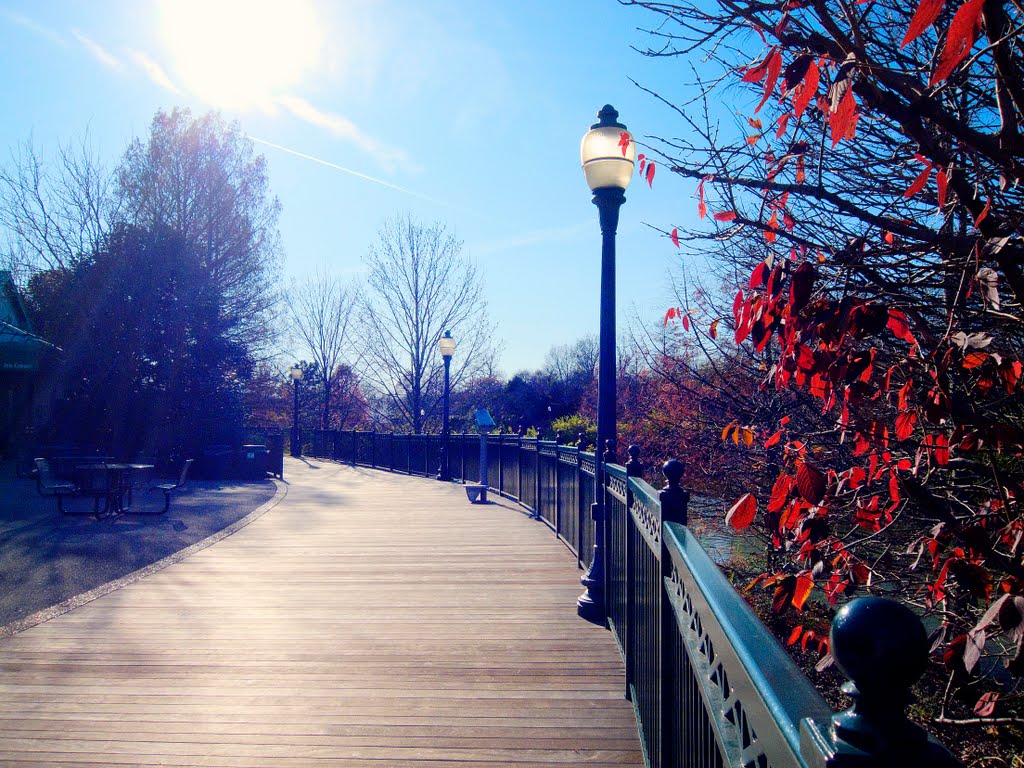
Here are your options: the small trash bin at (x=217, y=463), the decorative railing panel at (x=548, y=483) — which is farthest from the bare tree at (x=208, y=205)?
the decorative railing panel at (x=548, y=483)

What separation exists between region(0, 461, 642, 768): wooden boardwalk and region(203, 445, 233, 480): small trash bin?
15.2m

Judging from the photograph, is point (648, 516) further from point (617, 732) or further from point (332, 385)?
point (332, 385)

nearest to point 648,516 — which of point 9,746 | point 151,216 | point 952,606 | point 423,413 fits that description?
point 952,606

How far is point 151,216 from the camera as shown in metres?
23.6

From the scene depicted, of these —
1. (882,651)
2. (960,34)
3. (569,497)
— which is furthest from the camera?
(569,497)

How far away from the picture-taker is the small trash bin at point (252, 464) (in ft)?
76.6

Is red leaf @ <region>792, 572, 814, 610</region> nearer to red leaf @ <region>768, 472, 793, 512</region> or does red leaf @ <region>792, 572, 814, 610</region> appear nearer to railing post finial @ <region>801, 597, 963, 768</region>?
red leaf @ <region>768, 472, 793, 512</region>

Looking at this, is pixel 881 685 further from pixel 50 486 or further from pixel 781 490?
pixel 50 486

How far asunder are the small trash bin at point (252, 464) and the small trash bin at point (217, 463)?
0.44 metres

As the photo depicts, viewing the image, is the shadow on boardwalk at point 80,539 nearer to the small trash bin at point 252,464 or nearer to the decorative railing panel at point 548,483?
the decorative railing panel at point 548,483

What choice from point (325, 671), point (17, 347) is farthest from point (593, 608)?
point (17, 347)

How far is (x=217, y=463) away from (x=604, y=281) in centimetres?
1988

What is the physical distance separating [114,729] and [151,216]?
73.6ft

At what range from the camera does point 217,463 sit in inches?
926
